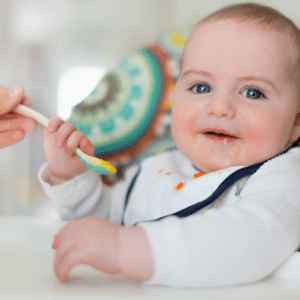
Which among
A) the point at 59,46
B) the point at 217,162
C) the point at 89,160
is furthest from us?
the point at 59,46

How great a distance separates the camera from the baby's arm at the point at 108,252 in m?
0.40

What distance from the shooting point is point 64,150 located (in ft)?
2.56

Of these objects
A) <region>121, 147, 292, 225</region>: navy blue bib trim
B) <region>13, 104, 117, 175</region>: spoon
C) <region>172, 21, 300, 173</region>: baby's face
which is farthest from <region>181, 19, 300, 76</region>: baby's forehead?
<region>13, 104, 117, 175</region>: spoon

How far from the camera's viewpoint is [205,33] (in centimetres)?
73

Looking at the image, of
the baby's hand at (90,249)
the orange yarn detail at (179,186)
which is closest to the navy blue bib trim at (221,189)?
the orange yarn detail at (179,186)

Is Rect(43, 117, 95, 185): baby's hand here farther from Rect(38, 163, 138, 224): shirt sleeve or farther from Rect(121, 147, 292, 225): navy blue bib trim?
Rect(121, 147, 292, 225): navy blue bib trim

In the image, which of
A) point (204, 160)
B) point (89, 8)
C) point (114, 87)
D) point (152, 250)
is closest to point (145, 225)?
point (152, 250)

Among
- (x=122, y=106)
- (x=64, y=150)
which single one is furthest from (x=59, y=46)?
(x=64, y=150)

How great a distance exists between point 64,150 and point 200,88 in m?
0.31

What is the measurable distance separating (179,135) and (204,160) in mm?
81

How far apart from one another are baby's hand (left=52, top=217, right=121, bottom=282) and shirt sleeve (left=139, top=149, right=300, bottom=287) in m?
0.04

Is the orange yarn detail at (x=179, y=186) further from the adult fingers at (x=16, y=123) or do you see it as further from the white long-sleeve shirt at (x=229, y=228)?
the adult fingers at (x=16, y=123)

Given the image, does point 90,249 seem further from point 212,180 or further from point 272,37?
point 272,37

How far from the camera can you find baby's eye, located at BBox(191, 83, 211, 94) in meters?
0.73
